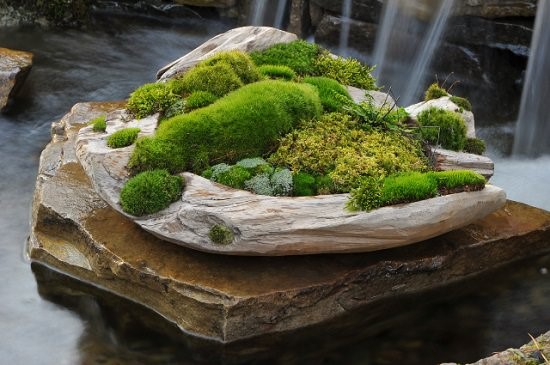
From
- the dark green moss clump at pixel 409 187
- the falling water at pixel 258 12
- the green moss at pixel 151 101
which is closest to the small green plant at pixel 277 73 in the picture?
the green moss at pixel 151 101

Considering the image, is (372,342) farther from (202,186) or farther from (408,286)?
(202,186)

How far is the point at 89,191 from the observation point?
10.4 meters

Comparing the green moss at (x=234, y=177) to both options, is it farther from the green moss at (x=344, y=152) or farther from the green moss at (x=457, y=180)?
the green moss at (x=457, y=180)

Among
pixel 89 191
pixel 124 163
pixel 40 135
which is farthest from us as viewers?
pixel 40 135

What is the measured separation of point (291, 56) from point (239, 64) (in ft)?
5.50

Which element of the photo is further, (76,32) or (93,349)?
(76,32)

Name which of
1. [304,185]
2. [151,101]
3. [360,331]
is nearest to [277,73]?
[151,101]

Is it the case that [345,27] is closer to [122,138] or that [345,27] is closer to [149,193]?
[122,138]

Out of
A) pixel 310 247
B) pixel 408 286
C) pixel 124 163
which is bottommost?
pixel 408 286

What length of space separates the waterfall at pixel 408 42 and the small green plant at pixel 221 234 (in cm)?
922

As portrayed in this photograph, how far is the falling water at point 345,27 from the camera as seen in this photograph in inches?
704

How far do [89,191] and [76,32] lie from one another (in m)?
→ 10.2

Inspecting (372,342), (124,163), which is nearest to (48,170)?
(124,163)

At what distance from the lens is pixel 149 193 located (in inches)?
346
